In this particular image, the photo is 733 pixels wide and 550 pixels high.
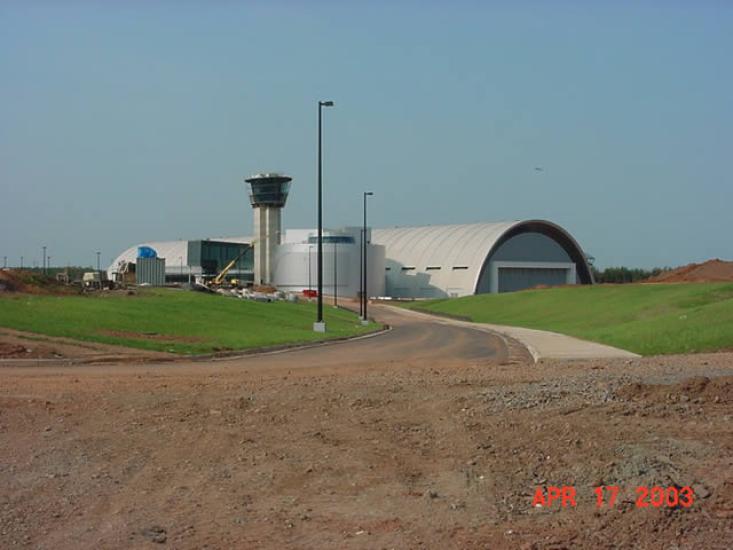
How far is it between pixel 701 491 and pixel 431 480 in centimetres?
247

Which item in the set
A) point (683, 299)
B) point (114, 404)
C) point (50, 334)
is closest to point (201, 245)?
point (683, 299)

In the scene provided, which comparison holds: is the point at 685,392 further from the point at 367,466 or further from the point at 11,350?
the point at 11,350

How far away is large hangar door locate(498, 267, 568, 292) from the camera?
121875 mm

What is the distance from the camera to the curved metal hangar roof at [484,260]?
118875 millimetres

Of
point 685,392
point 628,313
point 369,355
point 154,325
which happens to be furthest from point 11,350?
point 628,313

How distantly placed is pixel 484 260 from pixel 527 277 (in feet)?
33.3

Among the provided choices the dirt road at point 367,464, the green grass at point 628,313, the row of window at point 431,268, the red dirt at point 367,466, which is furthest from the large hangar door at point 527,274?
the red dirt at point 367,466

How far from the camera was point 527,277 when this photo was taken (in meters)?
124

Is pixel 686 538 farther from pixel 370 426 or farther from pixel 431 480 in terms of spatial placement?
pixel 370 426

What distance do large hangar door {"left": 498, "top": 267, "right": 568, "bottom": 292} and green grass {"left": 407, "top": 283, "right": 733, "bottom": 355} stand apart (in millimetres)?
26749

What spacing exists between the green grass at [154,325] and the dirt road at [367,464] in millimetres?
13991

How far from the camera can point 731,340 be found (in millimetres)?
26969

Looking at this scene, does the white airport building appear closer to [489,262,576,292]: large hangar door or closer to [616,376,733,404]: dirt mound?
[489,262,576,292]: large hangar door

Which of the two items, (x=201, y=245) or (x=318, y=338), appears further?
(x=201, y=245)
